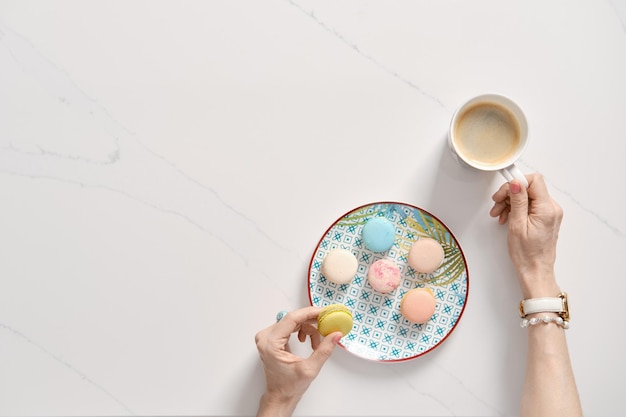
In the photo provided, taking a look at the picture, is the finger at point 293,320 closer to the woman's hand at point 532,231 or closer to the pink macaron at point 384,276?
the pink macaron at point 384,276

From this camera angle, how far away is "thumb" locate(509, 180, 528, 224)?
3.50 ft

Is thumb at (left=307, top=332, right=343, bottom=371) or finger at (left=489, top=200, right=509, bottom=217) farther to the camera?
finger at (left=489, top=200, right=509, bottom=217)

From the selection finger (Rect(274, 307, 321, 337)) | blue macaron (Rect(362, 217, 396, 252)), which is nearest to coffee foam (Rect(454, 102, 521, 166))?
blue macaron (Rect(362, 217, 396, 252))

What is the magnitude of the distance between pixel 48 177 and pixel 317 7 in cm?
66

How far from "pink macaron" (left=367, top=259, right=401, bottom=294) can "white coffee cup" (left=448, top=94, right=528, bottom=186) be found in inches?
9.7

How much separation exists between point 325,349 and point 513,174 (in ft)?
1.56

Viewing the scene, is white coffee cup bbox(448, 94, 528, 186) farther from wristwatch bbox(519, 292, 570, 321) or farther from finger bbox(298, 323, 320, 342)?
finger bbox(298, 323, 320, 342)

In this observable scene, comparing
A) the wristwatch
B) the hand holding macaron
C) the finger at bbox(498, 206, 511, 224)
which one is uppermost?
the finger at bbox(498, 206, 511, 224)

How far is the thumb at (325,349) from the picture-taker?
100 centimetres

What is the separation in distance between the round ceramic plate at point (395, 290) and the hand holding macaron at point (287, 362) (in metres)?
0.09

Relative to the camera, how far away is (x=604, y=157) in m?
1.15

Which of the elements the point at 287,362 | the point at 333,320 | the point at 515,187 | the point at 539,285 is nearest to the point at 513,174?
the point at 515,187

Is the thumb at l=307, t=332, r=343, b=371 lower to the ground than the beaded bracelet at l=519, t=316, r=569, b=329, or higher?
lower

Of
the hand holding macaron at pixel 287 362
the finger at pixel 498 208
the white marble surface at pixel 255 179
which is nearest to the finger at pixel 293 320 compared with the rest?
the hand holding macaron at pixel 287 362
